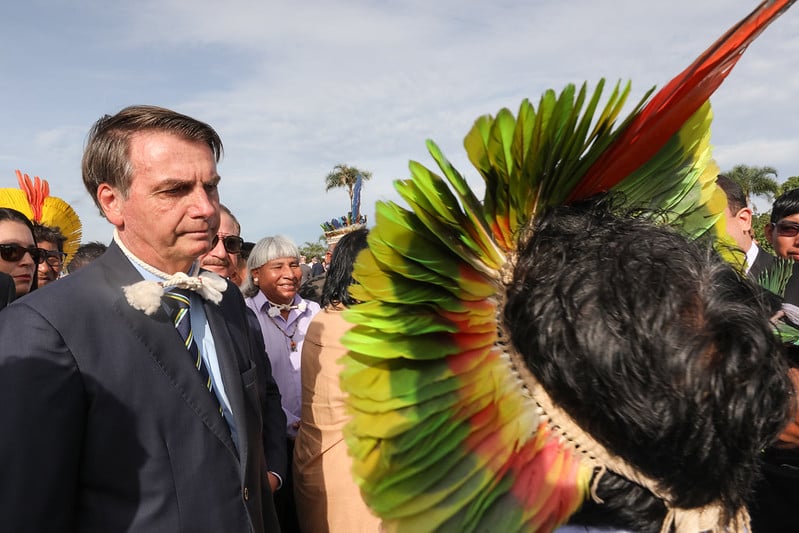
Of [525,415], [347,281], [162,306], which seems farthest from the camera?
[347,281]

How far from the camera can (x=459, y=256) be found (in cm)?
95

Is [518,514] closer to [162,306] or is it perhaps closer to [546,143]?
[546,143]

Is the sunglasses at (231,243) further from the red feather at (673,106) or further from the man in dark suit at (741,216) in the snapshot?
the red feather at (673,106)

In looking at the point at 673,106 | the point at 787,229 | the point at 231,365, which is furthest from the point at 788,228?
the point at 231,365

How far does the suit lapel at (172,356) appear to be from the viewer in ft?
5.00

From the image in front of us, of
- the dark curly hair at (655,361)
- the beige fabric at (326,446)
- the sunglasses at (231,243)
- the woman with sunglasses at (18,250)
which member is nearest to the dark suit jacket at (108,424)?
the beige fabric at (326,446)

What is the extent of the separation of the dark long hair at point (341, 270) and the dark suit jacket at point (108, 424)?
1110mm

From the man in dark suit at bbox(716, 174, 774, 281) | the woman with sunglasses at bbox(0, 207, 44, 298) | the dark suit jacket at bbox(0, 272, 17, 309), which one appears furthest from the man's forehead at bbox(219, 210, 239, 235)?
the man in dark suit at bbox(716, 174, 774, 281)

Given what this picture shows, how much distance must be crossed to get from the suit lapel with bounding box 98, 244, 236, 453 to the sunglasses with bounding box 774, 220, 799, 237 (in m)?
3.29

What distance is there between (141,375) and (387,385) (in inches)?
32.6

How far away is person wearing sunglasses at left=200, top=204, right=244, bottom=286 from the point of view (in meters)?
3.77

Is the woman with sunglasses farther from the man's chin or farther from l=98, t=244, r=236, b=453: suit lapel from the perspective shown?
l=98, t=244, r=236, b=453: suit lapel

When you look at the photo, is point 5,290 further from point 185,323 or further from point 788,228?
point 788,228

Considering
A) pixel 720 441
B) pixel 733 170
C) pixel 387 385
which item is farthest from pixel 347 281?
pixel 733 170
